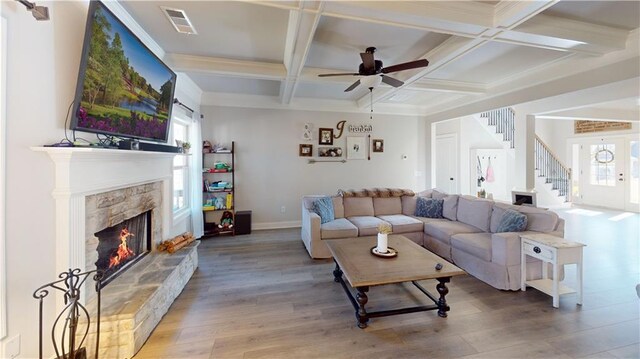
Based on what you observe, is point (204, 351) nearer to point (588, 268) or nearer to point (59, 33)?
point (59, 33)

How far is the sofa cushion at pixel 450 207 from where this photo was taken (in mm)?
4156

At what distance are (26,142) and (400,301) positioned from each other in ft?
10.2

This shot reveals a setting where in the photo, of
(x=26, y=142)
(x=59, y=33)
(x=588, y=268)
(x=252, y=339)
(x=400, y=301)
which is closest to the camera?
(x=26, y=142)

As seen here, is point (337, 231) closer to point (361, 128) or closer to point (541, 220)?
point (541, 220)

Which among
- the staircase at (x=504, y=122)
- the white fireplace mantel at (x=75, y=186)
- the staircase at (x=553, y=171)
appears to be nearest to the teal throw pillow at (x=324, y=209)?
the white fireplace mantel at (x=75, y=186)

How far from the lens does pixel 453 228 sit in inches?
144

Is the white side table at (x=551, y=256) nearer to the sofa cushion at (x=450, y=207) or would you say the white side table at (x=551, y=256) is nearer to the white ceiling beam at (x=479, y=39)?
the sofa cushion at (x=450, y=207)

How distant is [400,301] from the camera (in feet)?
8.45

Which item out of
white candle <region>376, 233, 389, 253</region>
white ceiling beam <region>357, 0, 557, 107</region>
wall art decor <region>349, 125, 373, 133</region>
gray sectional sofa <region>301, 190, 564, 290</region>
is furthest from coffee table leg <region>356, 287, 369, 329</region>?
wall art decor <region>349, 125, 373, 133</region>

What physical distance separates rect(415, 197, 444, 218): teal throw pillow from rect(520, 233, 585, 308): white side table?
62.6 inches

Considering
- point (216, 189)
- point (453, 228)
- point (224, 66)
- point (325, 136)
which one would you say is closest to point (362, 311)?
point (453, 228)

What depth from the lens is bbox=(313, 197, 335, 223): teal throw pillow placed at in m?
4.01

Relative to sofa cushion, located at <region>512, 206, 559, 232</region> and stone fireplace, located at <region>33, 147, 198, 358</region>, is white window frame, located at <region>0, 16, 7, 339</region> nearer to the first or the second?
stone fireplace, located at <region>33, 147, 198, 358</region>

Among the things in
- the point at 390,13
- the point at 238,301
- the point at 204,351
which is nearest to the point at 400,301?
the point at 238,301
